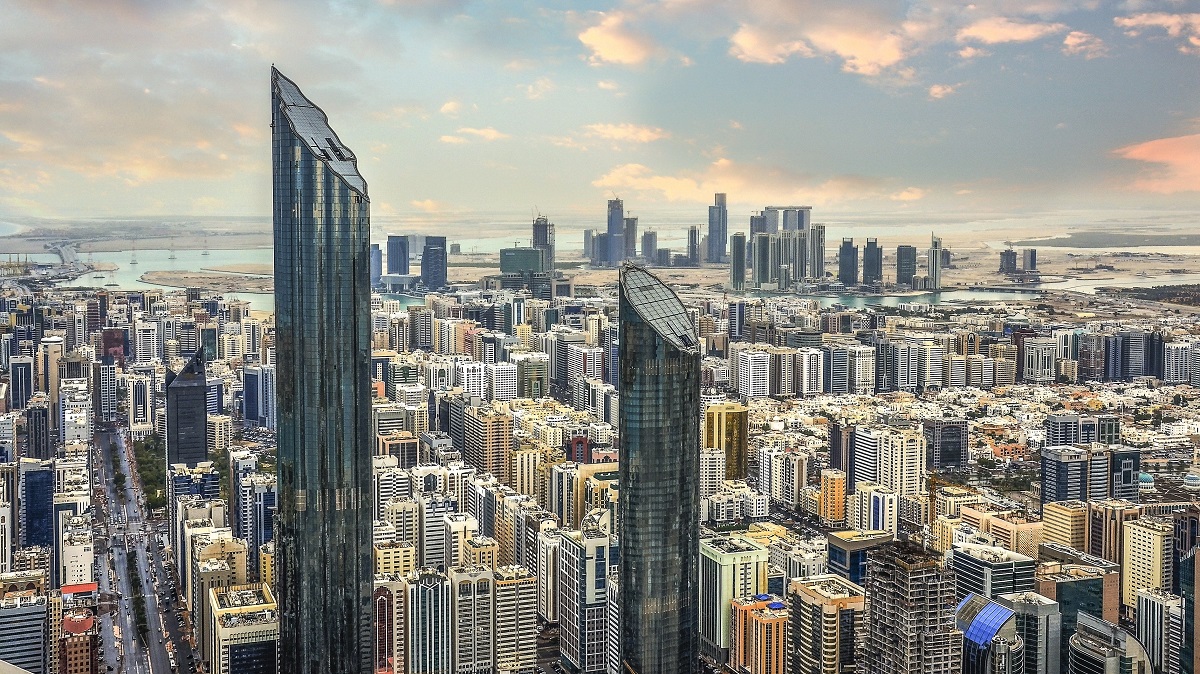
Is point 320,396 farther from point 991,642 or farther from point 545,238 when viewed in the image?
point 545,238

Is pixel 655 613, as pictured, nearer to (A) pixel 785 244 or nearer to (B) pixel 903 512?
(B) pixel 903 512

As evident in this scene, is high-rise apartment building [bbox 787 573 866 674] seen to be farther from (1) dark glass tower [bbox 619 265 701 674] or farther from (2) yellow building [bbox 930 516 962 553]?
(1) dark glass tower [bbox 619 265 701 674]

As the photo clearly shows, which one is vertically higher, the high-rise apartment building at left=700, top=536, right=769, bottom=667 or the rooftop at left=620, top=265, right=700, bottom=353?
the rooftop at left=620, top=265, right=700, bottom=353

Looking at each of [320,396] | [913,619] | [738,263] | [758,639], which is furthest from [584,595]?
[738,263]

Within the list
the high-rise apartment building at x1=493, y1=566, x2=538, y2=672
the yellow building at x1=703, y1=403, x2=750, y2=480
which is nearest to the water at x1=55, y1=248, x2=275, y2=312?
the high-rise apartment building at x1=493, y1=566, x2=538, y2=672

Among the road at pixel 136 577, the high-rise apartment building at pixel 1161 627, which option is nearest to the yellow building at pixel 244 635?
the road at pixel 136 577

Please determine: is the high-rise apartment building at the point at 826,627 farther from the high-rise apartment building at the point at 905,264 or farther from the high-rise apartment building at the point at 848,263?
the high-rise apartment building at the point at 848,263

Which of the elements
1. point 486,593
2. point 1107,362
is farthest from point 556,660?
point 1107,362
